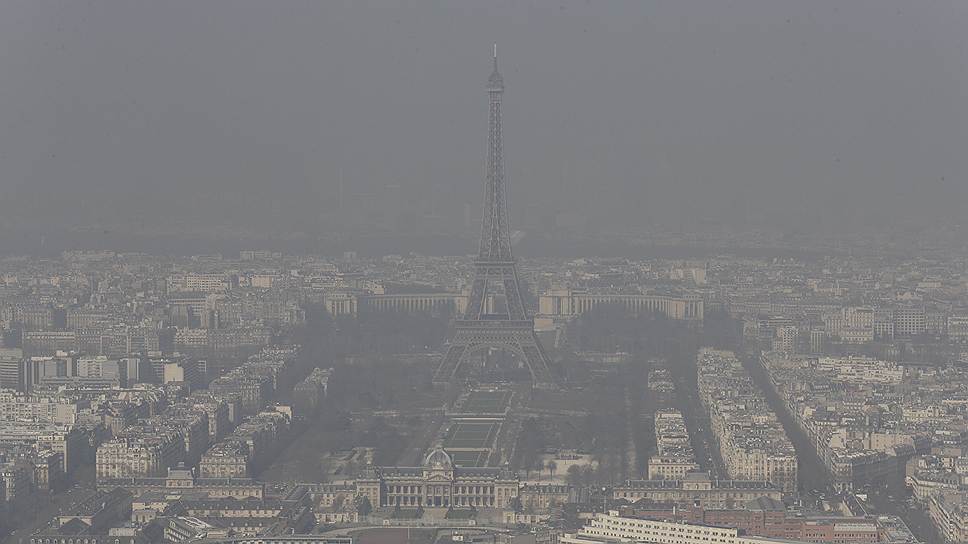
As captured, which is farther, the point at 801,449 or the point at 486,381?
the point at 486,381

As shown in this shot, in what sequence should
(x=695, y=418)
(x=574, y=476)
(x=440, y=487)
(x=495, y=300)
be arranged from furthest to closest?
(x=495, y=300)
(x=695, y=418)
(x=574, y=476)
(x=440, y=487)

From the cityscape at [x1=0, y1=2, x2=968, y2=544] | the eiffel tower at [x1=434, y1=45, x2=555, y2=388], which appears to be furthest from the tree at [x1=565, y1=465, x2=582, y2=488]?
the eiffel tower at [x1=434, y1=45, x2=555, y2=388]

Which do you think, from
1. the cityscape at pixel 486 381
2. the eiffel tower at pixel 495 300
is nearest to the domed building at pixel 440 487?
the cityscape at pixel 486 381

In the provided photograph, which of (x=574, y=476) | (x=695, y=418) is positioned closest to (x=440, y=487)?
(x=574, y=476)

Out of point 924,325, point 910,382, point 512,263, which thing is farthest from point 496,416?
point 924,325

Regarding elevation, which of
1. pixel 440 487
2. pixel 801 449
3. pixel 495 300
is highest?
pixel 495 300

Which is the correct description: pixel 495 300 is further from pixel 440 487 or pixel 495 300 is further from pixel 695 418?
pixel 440 487
